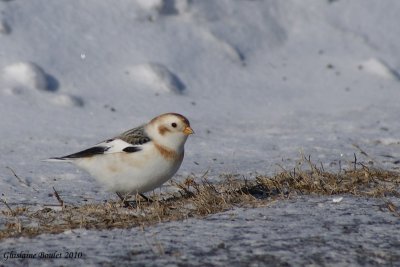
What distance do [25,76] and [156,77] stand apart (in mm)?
1499

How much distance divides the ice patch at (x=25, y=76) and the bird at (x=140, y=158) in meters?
3.59

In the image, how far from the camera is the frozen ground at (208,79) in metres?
8.05

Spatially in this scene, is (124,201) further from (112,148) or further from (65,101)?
(65,101)

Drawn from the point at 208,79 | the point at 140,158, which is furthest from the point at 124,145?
the point at 208,79

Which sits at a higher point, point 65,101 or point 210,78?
point 210,78

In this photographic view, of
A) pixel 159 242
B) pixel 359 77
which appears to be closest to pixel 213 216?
pixel 159 242

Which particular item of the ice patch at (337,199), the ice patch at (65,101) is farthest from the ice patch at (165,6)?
the ice patch at (337,199)

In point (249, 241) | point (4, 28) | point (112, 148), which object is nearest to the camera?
point (249, 241)

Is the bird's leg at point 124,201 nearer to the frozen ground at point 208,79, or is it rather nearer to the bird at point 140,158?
the bird at point 140,158

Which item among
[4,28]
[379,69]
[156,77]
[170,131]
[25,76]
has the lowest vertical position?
[170,131]

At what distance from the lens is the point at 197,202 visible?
5.25m

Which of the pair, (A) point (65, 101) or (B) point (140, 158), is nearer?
(B) point (140, 158)

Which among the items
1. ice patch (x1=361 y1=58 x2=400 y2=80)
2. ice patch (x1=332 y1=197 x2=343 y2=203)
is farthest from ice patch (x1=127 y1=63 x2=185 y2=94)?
ice patch (x1=332 y1=197 x2=343 y2=203)

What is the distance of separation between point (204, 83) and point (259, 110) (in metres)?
0.83
